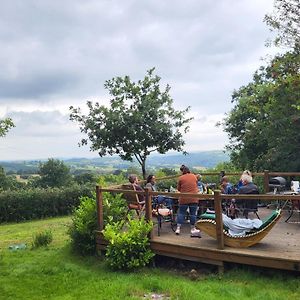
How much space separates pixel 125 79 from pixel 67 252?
15.5 meters

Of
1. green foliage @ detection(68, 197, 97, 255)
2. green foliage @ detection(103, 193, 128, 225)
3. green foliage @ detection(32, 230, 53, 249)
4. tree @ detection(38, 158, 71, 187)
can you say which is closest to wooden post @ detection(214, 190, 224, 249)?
green foliage @ detection(103, 193, 128, 225)

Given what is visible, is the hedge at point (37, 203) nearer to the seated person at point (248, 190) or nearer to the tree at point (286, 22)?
the tree at point (286, 22)

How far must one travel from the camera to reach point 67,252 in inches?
366

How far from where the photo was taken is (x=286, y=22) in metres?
16.0

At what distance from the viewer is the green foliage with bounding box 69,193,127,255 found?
8.92 metres

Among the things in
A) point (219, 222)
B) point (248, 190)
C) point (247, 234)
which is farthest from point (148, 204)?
point (248, 190)

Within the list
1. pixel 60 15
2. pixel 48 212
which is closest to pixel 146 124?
pixel 48 212

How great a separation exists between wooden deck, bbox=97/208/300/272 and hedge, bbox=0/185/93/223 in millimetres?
13136

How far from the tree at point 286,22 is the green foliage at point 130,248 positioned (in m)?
11.2

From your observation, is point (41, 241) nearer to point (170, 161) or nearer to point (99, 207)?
point (99, 207)

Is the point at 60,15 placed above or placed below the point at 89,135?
above

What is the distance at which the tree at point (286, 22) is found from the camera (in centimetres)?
1573

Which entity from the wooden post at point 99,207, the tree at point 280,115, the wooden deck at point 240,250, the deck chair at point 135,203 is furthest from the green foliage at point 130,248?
the tree at point 280,115

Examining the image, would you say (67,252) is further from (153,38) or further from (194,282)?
(153,38)
